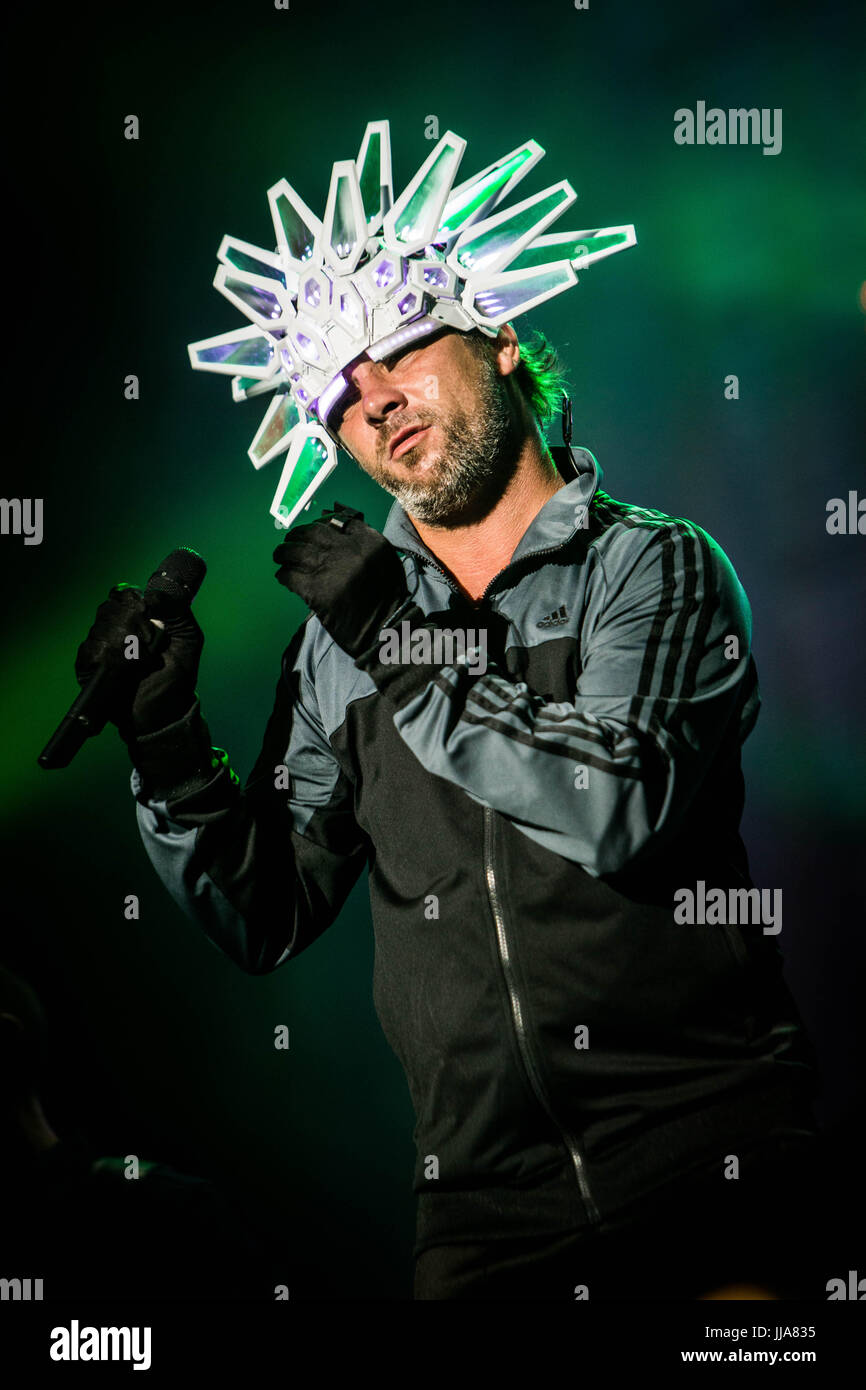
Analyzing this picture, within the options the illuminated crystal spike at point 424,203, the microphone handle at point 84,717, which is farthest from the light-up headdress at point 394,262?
the microphone handle at point 84,717

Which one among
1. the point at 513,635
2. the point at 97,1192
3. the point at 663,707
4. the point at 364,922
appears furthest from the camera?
the point at 364,922

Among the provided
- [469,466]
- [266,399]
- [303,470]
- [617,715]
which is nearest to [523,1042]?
[617,715]

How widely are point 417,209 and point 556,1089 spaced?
1328mm

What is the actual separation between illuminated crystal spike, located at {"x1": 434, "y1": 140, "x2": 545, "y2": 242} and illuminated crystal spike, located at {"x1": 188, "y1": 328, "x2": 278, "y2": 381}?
0.36 meters

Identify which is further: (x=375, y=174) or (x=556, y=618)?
(x=375, y=174)

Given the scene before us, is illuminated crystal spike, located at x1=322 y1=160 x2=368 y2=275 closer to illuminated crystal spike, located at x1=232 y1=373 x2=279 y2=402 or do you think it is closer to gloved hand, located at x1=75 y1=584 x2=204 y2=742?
illuminated crystal spike, located at x1=232 y1=373 x2=279 y2=402

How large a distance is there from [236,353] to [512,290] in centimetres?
48

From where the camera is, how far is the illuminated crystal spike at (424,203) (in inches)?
64.2

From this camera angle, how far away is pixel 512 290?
5.46 ft

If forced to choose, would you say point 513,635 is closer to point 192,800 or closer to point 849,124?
point 192,800

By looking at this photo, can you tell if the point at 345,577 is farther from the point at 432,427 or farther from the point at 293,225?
the point at 293,225

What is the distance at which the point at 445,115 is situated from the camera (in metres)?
2.10

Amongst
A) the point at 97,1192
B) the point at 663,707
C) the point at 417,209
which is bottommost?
the point at 97,1192

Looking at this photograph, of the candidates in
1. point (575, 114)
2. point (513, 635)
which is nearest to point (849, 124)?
point (575, 114)
